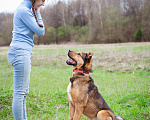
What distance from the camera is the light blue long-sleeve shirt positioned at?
254 centimetres

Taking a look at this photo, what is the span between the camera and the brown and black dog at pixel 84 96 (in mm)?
3158

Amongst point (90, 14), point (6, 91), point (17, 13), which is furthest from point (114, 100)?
point (90, 14)

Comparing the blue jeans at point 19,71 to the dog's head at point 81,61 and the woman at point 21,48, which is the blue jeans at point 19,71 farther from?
the dog's head at point 81,61

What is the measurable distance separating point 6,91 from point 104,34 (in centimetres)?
3225

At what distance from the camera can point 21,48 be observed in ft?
8.29

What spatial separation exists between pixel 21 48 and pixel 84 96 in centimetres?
165

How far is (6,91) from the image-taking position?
507cm

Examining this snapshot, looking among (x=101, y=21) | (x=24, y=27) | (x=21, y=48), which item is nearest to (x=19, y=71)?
(x=21, y=48)

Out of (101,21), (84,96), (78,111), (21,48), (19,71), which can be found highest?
(101,21)

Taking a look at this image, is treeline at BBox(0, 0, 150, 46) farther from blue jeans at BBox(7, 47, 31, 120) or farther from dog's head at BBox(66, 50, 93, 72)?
blue jeans at BBox(7, 47, 31, 120)

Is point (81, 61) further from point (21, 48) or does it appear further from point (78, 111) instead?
point (21, 48)

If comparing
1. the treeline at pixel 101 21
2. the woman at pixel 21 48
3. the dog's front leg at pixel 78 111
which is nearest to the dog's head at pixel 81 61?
the dog's front leg at pixel 78 111

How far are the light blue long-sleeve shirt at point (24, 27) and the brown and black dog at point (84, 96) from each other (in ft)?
4.03

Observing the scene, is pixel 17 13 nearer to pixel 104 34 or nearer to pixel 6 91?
pixel 6 91
